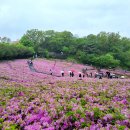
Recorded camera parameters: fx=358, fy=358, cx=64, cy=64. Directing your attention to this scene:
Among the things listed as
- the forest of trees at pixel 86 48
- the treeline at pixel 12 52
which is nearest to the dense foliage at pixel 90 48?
the forest of trees at pixel 86 48

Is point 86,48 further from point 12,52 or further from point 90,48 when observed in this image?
point 12,52

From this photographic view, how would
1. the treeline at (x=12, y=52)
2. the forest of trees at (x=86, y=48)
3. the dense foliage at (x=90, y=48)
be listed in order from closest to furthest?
the treeline at (x=12, y=52) < the forest of trees at (x=86, y=48) < the dense foliage at (x=90, y=48)

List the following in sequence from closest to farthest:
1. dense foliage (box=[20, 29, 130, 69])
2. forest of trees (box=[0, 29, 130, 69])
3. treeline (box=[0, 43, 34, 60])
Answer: treeline (box=[0, 43, 34, 60]) → forest of trees (box=[0, 29, 130, 69]) → dense foliage (box=[20, 29, 130, 69])

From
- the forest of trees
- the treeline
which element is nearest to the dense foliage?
the forest of trees

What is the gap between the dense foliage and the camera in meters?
84.3

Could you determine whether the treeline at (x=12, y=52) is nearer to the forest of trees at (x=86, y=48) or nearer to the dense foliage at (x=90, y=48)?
the forest of trees at (x=86, y=48)

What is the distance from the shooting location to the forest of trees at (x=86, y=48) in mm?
82875

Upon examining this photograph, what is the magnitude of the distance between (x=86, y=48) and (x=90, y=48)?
106 cm

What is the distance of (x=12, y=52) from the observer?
71125 mm

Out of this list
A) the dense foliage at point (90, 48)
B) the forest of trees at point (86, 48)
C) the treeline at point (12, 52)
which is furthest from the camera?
the dense foliage at point (90, 48)

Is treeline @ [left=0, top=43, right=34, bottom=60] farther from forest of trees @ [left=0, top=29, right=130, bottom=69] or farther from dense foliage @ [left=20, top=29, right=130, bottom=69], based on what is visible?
dense foliage @ [left=20, top=29, right=130, bottom=69]

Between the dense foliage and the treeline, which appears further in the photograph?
the dense foliage

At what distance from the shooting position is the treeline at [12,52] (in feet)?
219

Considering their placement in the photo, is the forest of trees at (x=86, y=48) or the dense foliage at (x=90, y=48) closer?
the forest of trees at (x=86, y=48)
